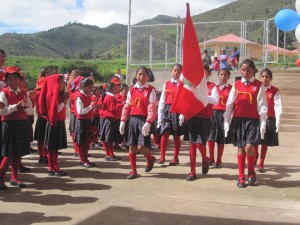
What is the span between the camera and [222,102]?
281 inches

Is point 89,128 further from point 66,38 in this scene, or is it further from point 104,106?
point 66,38

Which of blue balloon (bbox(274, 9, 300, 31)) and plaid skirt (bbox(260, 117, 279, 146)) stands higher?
blue balloon (bbox(274, 9, 300, 31))

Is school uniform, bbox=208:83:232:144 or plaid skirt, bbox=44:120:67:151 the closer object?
plaid skirt, bbox=44:120:67:151

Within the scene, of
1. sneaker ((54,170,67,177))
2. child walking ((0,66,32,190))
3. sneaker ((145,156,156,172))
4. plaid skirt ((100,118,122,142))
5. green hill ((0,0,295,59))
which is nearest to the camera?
child walking ((0,66,32,190))

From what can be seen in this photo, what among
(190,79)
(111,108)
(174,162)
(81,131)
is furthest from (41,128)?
(190,79)

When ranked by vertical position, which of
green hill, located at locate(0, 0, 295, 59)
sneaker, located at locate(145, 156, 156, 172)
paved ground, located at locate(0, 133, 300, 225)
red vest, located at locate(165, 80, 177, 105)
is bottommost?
paved ground, located at locate(0, 133, 300, 225)

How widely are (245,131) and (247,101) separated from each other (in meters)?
0.42

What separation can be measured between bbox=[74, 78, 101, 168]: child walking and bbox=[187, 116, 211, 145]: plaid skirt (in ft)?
5.58

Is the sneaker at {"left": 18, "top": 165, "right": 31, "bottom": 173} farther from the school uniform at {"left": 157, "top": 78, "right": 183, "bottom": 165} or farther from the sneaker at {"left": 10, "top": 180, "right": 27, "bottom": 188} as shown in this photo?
the school uniform at {"left": 157, "top": 78, "right": 183, "bottom": 165}

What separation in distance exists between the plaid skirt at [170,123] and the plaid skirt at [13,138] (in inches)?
104

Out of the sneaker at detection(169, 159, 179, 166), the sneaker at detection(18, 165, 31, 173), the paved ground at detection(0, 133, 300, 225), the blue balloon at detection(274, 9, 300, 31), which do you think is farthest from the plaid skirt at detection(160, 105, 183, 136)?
the blue balloon at detection(274, 9, 300, 31)

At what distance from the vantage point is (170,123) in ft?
23.9

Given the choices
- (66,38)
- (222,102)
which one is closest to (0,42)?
(66,38)

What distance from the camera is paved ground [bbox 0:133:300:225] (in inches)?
172
